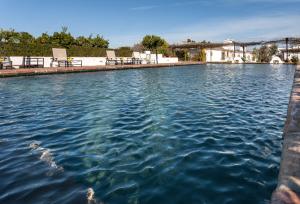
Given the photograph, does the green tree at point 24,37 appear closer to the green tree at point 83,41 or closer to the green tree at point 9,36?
the green tree at point 9,36

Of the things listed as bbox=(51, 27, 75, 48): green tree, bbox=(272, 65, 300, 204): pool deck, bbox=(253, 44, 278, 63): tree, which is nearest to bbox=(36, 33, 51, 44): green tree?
bbox=(51, 27, 75, 48): green tree

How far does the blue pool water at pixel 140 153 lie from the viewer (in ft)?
12.5

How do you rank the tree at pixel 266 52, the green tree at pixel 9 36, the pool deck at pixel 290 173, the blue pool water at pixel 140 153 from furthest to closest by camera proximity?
1. the tree at pixel 266 52
2. the green tree at pixel 9 36
3. the blue pool water at pixel 140 153
4. the pool deck at pixel 290 173

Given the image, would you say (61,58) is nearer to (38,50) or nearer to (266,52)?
(38,50)

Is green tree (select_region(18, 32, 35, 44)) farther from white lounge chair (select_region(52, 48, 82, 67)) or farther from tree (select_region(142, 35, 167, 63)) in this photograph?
tree (select_region(142, 35, 167, 63))

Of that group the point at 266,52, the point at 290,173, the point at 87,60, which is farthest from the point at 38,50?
the point at 266,52

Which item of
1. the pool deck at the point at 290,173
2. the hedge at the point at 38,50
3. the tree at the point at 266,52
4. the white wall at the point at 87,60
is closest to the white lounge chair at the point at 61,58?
the white wall at the point at 87,60

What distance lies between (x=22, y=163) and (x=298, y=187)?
425cm

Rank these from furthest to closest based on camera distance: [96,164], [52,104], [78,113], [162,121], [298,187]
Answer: [52,104] < [78,113] < [162,121] < [96,164] < [298,187]

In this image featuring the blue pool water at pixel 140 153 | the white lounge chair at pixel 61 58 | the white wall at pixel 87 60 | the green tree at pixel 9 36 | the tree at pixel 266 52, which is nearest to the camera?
the blue pool water at pixel 140 153

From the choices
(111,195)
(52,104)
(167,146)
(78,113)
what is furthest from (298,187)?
(52,104)

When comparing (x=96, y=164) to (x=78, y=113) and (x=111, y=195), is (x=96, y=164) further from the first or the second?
(x=78, y=113)

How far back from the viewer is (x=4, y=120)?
830 cm

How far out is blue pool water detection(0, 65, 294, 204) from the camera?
3.82 metres
